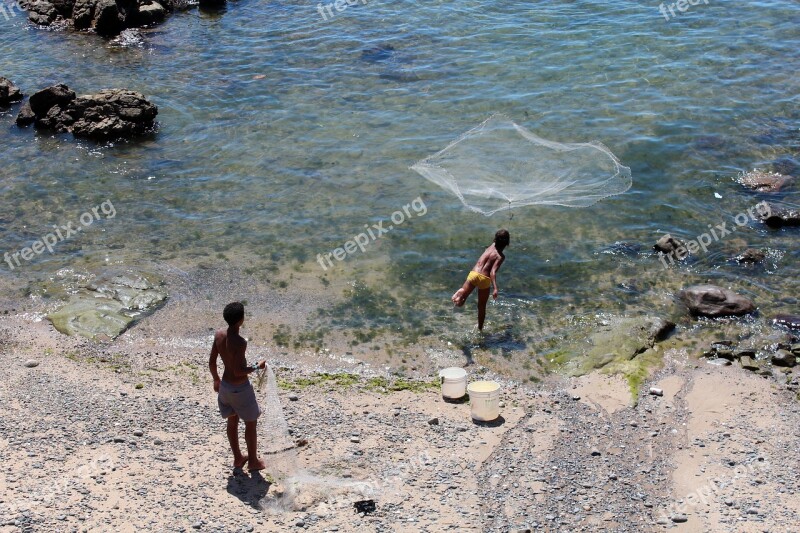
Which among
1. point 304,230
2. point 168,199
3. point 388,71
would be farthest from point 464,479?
point 388,71

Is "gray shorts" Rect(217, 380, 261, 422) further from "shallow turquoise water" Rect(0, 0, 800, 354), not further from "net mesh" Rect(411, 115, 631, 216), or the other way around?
"net mesh" Rect(411, 115, 631, 216)

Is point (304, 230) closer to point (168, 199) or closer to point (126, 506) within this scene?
point (168, 199)

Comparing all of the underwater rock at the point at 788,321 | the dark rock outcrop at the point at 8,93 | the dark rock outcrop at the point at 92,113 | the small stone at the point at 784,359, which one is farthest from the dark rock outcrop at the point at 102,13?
the small stone at the point at 784,359

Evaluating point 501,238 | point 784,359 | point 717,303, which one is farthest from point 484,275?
point 784,359

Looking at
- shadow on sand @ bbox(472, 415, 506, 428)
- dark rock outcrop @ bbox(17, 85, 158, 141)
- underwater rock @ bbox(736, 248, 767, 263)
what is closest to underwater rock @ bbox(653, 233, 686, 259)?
underwater rock @ bbox(736, 248, 767, 263)

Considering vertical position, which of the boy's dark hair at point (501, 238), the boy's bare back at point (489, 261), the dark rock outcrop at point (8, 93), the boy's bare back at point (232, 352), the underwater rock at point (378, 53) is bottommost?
the boy's bare back at point (489, 261)

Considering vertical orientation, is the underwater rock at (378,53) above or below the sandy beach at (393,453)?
above

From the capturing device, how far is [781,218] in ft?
53.0

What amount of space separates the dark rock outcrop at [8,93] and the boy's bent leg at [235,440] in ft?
53.7

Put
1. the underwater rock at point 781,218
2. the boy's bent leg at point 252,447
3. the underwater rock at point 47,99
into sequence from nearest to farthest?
the boy's bent leg at point 252,447 → the underwater rock at point 781,218 → the underwater rock at point 47,99

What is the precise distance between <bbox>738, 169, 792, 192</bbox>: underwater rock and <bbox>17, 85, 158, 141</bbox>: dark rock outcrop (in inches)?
564

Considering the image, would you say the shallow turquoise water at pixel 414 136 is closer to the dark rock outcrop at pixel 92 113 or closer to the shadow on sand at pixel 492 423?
the dark rock outcrop at pixel 92 113

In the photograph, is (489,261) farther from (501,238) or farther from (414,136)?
(414,136)

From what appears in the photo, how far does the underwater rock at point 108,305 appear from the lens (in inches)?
538
